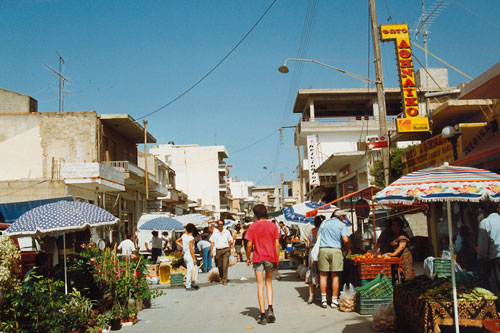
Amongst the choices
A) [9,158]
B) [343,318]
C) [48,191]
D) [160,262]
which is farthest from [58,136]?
[343,318]

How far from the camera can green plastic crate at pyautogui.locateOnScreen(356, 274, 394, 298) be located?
322 inches

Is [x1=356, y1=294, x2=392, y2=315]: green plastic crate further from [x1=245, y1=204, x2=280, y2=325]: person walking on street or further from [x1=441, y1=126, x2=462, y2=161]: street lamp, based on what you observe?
[x1=441, y1=126, x2=462, y2=161]: street lamp

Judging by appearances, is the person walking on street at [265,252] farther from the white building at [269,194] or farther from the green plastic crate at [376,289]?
the white building at [269,194]

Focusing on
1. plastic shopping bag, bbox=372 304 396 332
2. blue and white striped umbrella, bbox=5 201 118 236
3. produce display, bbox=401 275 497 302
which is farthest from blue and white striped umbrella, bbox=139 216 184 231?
produce display, bbox=401 275 497 302

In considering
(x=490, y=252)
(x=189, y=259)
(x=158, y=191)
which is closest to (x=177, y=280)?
(x=189, y=259)

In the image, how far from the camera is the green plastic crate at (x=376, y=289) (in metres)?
8.17

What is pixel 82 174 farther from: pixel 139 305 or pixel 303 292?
pixel 303 292

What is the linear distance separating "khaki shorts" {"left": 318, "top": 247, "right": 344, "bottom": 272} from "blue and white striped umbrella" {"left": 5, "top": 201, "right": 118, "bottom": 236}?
167 inches

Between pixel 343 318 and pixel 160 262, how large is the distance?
342 inches

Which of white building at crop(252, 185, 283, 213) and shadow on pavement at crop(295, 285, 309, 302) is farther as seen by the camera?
white building at crop(252, 185, 283, 213)

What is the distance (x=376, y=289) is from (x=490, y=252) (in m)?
2.77

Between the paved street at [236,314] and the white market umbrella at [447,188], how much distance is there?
2.32 meters

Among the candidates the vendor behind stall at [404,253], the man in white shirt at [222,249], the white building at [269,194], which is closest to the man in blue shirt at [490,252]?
the vendor behind stall at [404,253]

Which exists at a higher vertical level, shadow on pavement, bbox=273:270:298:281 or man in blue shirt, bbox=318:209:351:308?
man in blue shirt, bbox=318:209:351:308
